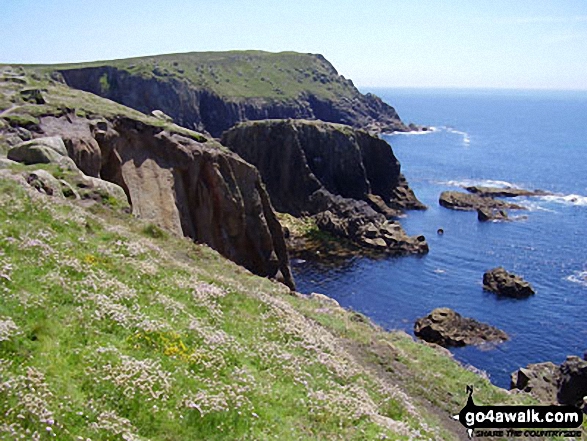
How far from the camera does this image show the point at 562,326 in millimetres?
68312

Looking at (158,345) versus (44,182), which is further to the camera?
(44,182)

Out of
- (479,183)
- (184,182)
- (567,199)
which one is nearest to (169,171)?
(184,182)

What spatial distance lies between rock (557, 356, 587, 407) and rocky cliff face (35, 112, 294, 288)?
26.6 m

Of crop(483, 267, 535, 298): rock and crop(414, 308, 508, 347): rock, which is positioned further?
crop(483, 267, 535, 298): rock

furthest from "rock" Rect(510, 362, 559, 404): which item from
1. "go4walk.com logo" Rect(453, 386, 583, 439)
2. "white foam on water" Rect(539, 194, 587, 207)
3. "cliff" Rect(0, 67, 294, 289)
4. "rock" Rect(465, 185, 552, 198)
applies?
"white foam on water" Rect(539, 194, 587, 207)

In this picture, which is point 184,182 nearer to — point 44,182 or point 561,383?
point 44,182

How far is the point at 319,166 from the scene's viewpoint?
13300 cm

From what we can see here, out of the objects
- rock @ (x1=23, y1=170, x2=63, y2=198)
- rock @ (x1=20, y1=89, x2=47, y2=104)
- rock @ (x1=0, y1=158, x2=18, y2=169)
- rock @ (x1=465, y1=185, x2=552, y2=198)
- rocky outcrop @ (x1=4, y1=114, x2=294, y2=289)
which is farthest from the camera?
rock @ (x1=465, y1=185, x2=552, y2=198)

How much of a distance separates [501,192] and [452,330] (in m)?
85.0

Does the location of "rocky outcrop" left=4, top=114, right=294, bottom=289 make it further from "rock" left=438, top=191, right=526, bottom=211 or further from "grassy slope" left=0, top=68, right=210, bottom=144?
"rock" left=438, top=191, right=526, bottom=211

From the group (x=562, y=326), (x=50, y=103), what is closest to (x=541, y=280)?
(x=562, y=326)

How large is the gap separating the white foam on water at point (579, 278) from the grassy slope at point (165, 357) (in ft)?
215

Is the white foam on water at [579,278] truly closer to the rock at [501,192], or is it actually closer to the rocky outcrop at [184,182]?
the rocky outcrop at [184,182]

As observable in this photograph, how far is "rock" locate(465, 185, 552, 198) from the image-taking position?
14025cm
